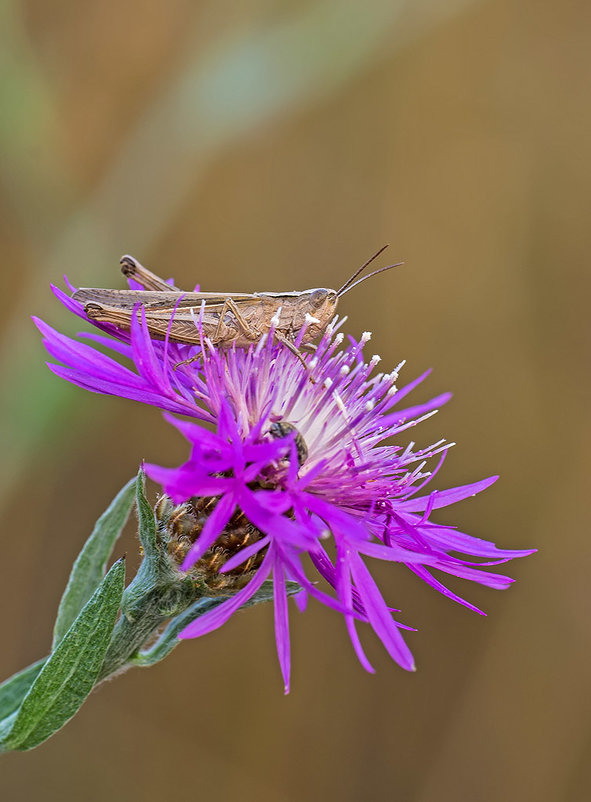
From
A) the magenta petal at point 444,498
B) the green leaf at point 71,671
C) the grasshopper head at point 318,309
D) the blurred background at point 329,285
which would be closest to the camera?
the green leaf at point 71,671

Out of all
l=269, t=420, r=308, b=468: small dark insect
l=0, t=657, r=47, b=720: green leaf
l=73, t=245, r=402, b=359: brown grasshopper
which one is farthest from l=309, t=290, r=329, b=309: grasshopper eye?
l=0, t=657, r=47, b=720: green leaf

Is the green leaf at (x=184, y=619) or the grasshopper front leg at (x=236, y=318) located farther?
the grasshopper front leg at (x=236, y=318)

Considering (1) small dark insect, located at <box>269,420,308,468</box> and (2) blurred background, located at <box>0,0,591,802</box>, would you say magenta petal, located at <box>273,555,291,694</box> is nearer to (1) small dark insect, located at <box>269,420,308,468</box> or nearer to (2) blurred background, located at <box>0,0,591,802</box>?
(1) small dark insect, located at <box>269,420,308,468</box>

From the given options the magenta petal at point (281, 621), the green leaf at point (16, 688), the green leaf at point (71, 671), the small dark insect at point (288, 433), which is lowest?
the green leaf at point (16, 688)

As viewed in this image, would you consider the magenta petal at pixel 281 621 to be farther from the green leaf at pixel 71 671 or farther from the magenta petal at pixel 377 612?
the green leaf at pixel 71 671

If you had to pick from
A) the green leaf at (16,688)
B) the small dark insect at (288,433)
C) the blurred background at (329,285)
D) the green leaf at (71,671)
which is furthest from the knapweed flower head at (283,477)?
the blurred background at (329,285)

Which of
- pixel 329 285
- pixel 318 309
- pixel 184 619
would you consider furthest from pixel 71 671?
pixel 329 285

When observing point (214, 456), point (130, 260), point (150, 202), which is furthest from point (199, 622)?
point (150, 202)
